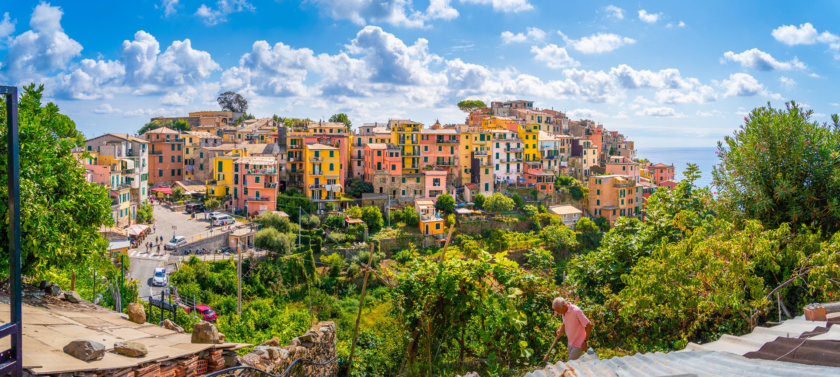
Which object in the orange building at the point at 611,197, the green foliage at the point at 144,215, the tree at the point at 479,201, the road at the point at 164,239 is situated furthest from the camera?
the orange building at the point at 611,197

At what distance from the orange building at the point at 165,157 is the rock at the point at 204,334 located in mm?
40276

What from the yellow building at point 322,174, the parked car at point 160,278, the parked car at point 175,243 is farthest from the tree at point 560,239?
the parked car at point 160,278

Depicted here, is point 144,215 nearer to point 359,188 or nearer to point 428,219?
point 359,188

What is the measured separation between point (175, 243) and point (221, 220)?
4.86 metres

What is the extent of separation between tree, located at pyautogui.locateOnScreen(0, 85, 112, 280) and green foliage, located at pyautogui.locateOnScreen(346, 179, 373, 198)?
30943 millimetres

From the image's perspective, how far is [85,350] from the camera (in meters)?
3.65

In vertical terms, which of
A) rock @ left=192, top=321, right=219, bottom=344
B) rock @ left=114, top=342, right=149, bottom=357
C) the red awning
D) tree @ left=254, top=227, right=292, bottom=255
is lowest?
tree @ left=254, top=227, right=292, bottom=255

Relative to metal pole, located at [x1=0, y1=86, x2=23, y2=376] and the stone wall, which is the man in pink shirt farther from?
metal pole, located at [x1=0, y1=86, x2=23, y2=376]

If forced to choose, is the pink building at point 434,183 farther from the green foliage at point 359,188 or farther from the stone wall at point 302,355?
the stone wall at point 302,355

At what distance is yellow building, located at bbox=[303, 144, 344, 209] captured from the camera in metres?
37.9

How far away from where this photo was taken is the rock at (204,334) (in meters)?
4.81

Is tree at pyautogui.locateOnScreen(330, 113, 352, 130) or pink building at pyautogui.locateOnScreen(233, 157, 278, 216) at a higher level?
tree at pyautogui.locateOnScreen(330, 113, 352, 130)

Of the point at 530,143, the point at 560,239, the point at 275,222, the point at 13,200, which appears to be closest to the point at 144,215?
the point at 275,222

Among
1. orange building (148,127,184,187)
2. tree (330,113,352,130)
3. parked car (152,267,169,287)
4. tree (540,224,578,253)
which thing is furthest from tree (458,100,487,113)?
parked car (152,267,169,287)
